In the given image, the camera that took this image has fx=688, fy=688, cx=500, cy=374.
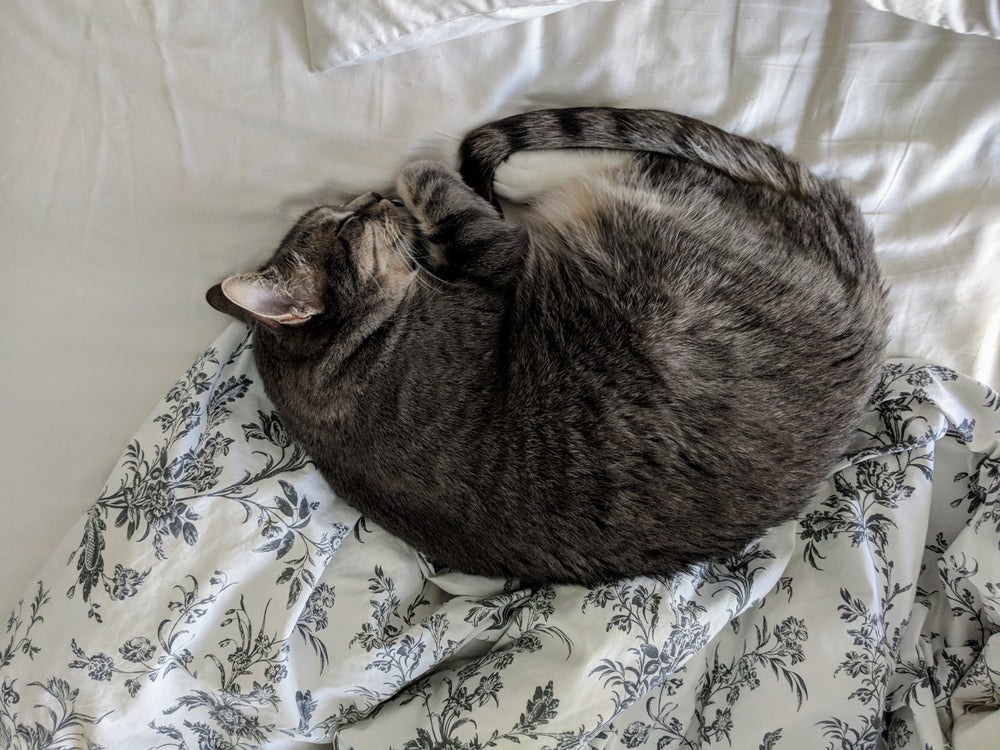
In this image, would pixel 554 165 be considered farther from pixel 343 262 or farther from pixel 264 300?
pixel 264 300

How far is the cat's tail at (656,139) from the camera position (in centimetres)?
118

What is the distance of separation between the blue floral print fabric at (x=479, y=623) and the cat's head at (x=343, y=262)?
0.71ft

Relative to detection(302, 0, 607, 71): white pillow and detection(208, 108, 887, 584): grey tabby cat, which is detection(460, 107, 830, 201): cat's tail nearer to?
detection(208, 108, 887, 584): grey tabby cat

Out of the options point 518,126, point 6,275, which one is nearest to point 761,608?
point 518,126

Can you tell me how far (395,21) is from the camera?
1.09 metres

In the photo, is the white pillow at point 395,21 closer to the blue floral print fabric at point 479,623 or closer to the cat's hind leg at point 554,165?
the cat's hind leg at point 554,165

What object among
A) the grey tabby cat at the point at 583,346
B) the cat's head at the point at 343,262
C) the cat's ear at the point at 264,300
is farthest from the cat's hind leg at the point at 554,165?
the cat's ear at the point at 264,300

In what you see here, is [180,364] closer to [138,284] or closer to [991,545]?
[138,284]

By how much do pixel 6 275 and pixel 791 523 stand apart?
1522 millimetres

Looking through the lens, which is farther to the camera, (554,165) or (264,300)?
(554,165)

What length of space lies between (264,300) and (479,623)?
0.65 meters

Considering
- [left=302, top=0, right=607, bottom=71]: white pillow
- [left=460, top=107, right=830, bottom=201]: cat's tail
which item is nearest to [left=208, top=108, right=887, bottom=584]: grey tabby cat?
[left=460, top=107, right=830, bottom=201]: cat's tail

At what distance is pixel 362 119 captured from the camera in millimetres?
1226

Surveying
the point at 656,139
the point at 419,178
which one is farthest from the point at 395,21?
the point at 656,139
